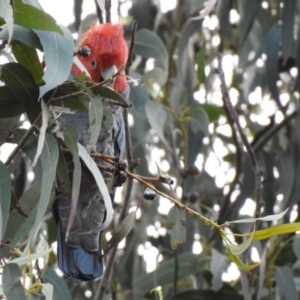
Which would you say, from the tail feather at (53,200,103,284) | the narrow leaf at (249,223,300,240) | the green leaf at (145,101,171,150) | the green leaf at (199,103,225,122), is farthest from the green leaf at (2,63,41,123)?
the green leaf at (199,103,225,122)

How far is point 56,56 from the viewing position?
129cm

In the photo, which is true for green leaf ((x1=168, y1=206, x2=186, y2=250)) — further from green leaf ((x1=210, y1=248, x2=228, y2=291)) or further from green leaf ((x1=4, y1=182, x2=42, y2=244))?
green leaf ((x1=210, y1=248, x2=228, y2=291))

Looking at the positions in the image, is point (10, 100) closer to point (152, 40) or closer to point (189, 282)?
point (152, 40)

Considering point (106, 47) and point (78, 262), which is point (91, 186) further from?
point (106, 47)

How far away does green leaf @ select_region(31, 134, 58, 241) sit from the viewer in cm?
130

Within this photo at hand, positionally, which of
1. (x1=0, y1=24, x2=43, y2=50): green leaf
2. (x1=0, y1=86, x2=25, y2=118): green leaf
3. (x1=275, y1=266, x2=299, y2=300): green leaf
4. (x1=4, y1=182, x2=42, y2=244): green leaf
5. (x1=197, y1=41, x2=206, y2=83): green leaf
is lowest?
(x1=275, y1=266, x2=299, y2=300): green leaf

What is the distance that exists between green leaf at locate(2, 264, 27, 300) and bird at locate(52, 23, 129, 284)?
1.94 feet

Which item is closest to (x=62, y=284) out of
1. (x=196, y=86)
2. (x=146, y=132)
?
(x=146, y=132)

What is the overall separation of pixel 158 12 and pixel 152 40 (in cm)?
69

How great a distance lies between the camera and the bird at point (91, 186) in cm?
193

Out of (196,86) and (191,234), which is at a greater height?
(196,86)

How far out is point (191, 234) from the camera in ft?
8.40

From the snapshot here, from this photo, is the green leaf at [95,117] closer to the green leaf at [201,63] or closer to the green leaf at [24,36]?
the green leaf at [24,36]

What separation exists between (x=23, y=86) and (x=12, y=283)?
0.36 m
